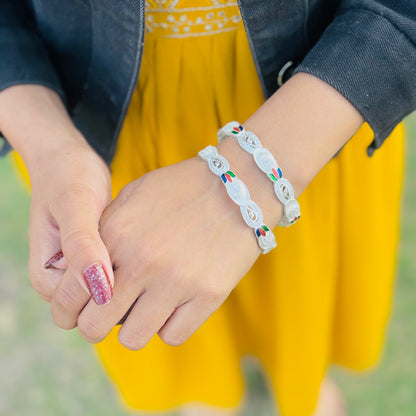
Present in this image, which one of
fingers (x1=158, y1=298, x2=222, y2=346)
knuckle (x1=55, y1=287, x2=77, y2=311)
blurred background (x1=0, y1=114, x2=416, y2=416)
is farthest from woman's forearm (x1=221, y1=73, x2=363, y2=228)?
blurred background (x1=0, y1=114, x2=416, y2=416)

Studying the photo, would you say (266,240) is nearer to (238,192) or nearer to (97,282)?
(238,192)

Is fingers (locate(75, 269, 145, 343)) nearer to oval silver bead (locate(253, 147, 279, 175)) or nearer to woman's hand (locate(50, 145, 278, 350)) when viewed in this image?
woman's hand (locate(50, 145, 278, 350))

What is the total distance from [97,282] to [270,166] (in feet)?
0.64

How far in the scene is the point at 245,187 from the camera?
0.44 m

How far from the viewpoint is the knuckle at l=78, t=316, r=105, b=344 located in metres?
0.46

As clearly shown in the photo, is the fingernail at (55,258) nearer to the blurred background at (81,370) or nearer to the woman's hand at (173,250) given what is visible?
the woman's hand at (173,250)

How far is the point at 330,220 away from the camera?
688 mm

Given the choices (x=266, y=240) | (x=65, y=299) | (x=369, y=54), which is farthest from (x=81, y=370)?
(x=369, y=54)

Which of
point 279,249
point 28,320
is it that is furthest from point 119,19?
point 28,320

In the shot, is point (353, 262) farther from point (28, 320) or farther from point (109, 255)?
point (28, 320)

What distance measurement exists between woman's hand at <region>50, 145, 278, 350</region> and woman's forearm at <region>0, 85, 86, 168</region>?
0.13 metres

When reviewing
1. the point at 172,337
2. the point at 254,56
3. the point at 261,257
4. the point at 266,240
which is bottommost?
the point at 261,257

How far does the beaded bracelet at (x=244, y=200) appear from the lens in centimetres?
43

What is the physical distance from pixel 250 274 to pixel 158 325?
13.1 inches
